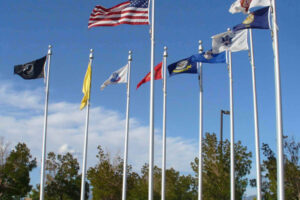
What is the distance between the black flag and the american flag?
19.3ft

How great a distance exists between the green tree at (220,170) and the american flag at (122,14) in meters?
17.2

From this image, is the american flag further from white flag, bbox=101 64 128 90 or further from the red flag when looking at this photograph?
white flag, bbox=101 64 128 90

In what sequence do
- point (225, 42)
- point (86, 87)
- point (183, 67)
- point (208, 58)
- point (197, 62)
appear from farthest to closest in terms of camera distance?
point (86, 87), point (197, 62), point (183, 67), point (208, 58), point (225, 42)

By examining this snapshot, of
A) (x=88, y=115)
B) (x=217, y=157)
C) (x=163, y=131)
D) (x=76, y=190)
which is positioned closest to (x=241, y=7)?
(x=163, y=131)

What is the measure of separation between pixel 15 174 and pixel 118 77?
29.3 meters

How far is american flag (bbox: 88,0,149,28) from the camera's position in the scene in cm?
1930

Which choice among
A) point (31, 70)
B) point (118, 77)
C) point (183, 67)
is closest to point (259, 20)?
point (183, 67)

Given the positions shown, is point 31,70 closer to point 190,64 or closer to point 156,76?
point 156,76

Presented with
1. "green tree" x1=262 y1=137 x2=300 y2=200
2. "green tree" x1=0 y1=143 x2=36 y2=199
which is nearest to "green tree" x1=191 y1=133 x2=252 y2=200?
"green tree" x1=262 y1=137 x2=300 y2=200

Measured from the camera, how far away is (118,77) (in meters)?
23.6

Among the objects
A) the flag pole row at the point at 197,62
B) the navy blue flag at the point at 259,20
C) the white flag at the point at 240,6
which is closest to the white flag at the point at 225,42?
the flag pole row at the point at 197,62

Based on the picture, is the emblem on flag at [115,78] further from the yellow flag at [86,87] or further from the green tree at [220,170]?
the green tree at [220,170]

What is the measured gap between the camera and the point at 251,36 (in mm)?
21562

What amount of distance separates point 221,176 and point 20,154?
2621 cm
